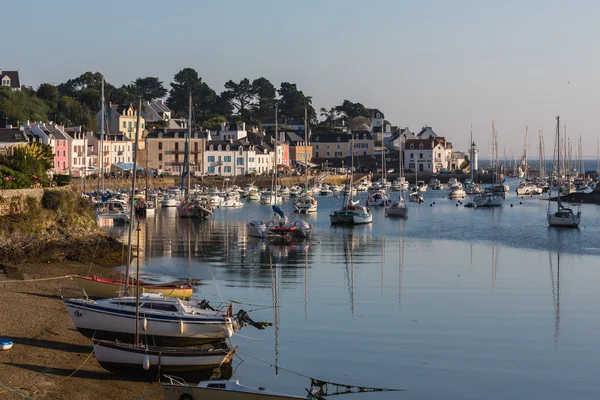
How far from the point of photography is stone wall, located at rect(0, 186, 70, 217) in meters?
42.9

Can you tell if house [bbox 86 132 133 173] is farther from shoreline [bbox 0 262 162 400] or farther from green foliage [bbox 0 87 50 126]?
shoreline [bbox 0 262 162 400]

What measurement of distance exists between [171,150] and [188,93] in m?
51.0

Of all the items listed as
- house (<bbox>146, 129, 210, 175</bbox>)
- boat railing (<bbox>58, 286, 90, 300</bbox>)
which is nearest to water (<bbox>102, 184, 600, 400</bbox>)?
boat railing (<bbox>58, 286, 90, 300</bbox>)

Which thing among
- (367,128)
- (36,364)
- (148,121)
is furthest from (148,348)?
(367,128)

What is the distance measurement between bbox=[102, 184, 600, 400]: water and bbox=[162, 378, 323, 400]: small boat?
2.89m

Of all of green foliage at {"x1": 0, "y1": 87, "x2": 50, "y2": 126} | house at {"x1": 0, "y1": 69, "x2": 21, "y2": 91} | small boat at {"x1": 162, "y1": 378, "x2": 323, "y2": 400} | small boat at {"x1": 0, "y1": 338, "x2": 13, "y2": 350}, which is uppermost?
house at {"x1": 0, "y1": 69, "x2": 21, "y2": 91}

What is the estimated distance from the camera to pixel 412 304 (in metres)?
34.3

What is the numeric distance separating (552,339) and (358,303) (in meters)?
8.12

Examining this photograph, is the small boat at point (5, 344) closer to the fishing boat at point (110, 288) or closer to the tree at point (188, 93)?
the fishing boat at point (110, 288)

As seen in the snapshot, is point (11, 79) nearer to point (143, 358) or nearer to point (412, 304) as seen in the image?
point (412, 304)

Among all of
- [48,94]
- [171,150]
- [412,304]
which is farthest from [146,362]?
[48,94]

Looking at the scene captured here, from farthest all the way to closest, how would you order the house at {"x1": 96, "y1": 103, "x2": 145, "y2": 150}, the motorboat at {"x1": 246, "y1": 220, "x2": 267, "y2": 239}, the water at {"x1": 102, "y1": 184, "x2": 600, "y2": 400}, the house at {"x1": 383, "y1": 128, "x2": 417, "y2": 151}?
the house at {"x1": 383, "y1": 128, "x2": 417, "y2": 151}, the house at {"x1": 96, "y1": 103, "x2": 145, "y2": 150}, the motorboat at {"x1": 246, "y1": 220, "x2": 267, "y2": 239}, the water at {"x1": 102, "y1": 184, "x2": 600, "y2": 400}

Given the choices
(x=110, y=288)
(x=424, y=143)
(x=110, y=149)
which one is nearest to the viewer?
(x=110, y=288)

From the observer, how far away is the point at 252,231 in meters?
60.8
